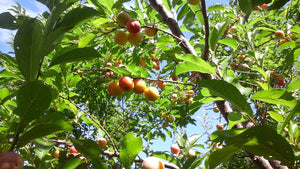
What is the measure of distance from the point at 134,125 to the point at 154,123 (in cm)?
29

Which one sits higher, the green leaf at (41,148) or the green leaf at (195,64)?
the green leaf at (195,64)

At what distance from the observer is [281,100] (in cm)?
83

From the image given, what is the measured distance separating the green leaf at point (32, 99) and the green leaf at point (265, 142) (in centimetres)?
55

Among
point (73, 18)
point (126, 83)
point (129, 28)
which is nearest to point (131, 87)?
point (126, 83)

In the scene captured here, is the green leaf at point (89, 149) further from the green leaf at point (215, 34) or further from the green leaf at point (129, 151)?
the green leaf at point (215, 34)

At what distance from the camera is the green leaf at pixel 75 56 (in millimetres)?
787

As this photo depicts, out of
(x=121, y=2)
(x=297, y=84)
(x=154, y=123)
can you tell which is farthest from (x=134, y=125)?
(x=297, y=84)

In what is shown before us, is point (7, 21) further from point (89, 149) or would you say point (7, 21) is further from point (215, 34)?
point (215, 34)

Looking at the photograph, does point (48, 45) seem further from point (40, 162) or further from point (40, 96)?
point (40, 162)

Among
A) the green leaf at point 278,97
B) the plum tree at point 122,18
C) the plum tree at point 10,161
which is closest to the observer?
the plum tree at point 10,161

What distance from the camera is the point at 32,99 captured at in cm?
68

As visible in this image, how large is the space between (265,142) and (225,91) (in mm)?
197

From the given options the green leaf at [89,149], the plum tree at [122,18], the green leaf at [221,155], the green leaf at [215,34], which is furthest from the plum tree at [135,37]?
the green leaf at [221,155]

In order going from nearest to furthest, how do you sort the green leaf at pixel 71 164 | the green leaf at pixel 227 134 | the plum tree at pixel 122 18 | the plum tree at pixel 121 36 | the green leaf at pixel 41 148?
the green leaf at pixel 227 134 → the green leaf at pixel 71 164 → the green leaf at pixel 41 148 → the plum tree at pixel 122 18 → the plum tree at pixel 121 36
